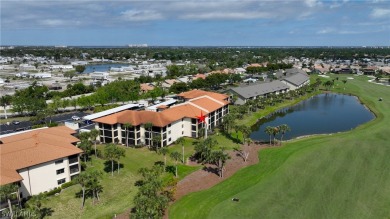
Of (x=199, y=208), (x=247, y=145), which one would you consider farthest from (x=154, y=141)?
(x=199, y=208)

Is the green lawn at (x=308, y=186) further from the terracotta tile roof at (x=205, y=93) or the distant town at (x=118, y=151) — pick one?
the terracotta tile roof at (x=205, y=93)

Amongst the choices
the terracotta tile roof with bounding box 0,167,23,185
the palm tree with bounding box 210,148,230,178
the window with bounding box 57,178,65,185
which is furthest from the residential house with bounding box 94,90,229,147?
the terracotta tile roof with bounding box 0,167,23,185

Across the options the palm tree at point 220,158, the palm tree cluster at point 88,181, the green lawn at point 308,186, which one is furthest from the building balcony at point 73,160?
A: the palm tree at point 220,158

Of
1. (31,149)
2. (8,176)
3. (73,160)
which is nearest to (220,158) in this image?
(73,160)

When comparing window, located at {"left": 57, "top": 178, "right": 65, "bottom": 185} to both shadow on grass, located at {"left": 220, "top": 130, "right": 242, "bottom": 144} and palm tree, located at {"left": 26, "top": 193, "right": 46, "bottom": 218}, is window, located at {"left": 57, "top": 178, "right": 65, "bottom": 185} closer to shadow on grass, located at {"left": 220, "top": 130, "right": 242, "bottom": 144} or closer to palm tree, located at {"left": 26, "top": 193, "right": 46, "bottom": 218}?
palm tree, located at {"left": 26, "top": 193, "right": 46, "bottom": 218}

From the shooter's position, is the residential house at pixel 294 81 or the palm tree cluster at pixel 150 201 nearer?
the palm tree cluster at pixel 150 201

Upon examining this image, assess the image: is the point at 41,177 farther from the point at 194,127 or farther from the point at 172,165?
the point at 194,127

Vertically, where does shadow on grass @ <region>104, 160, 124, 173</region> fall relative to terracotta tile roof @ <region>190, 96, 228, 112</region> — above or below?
below
